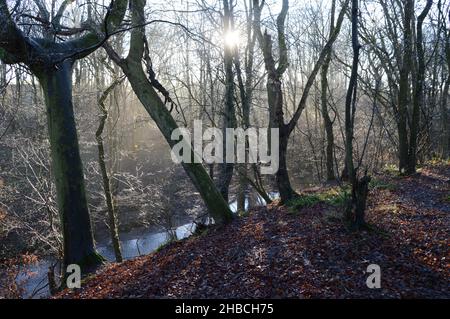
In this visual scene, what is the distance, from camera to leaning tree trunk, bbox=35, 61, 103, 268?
7469mm

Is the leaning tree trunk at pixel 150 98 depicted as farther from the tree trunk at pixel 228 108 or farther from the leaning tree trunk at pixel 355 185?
the leaning tree trunk at pixel 355 185

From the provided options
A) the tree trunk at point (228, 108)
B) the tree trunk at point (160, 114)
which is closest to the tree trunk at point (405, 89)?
→ the tree trunk at point (228, 108)

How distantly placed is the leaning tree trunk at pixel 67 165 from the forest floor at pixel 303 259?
2.85ft

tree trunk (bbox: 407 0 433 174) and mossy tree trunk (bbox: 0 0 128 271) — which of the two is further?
tree trunk (bbox: 407 0 433 174)

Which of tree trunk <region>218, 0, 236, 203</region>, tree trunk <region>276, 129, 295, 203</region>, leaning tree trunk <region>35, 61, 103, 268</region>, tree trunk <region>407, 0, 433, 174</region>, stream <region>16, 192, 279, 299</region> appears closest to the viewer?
leaning tree trunk <region>35, 61, 103, 268</region>

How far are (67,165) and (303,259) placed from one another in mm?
4989

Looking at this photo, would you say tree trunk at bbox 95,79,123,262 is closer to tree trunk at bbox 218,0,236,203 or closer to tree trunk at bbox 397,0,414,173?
tree trunk at bbox 218,0,236,203

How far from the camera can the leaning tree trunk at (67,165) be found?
24.5ft

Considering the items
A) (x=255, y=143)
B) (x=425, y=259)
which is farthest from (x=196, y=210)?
(x=425, y=259)

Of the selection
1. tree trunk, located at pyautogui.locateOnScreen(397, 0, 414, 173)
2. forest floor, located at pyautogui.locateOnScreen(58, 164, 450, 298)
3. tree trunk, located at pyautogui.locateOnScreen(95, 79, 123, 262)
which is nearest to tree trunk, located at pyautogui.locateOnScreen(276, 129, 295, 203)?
forest floor, located at pyautogui.locateOnScreen(58, 164, 450, 298)

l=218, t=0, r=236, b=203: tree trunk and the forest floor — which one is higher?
l=218, t=0, r=236, b=203: tree trunk

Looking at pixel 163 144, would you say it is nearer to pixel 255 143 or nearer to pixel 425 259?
pixel 255 143

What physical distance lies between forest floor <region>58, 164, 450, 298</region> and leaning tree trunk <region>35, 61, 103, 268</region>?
87 centimetres
